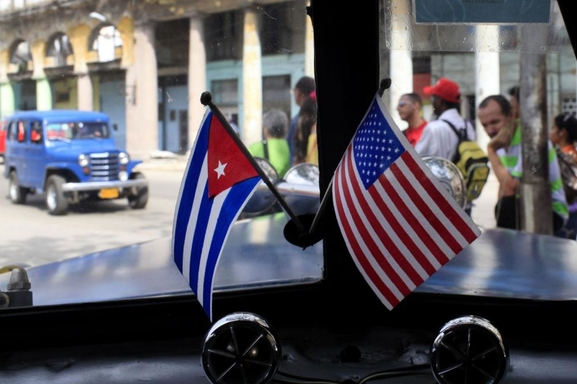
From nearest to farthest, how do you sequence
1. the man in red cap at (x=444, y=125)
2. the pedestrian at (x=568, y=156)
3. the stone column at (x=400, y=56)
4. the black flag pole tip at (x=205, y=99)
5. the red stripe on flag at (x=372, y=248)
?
the red stripe on flag at (x=372, y=248) → the black flag pole tip at (x=205, y=99) → the stone column at (x=400, y=56) → the man in red cap at (x=444, y=125) → the pedestrian at (x=568, y=156)

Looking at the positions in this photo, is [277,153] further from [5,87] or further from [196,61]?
[5,87]

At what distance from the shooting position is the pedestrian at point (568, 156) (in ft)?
9.16

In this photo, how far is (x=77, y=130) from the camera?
2570 mm

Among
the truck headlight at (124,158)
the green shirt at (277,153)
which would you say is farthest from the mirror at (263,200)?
the truck headlight at (124,158)

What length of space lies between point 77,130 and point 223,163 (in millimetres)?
624

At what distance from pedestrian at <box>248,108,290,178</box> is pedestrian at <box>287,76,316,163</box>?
0.06 ft

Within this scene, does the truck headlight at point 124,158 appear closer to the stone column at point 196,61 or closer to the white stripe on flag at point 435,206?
the stone column at point 196,61

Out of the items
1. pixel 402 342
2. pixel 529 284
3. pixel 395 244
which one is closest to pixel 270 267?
pixel 402 342

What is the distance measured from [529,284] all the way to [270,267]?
824mm

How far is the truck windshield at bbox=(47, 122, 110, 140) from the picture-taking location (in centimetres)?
252

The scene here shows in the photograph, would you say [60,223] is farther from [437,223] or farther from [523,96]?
[523,96]

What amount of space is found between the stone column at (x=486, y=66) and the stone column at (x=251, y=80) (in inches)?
26.6

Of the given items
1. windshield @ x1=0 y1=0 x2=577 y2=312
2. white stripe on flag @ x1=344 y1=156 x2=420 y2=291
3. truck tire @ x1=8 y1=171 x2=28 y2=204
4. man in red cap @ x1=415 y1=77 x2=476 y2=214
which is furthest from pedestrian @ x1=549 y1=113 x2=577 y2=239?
truck tire @ x1=8 y1=171 x2=28 y2=204

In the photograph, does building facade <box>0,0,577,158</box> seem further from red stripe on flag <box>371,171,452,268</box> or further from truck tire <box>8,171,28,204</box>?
red stripe on flag <box>371,171,452,268</box>
